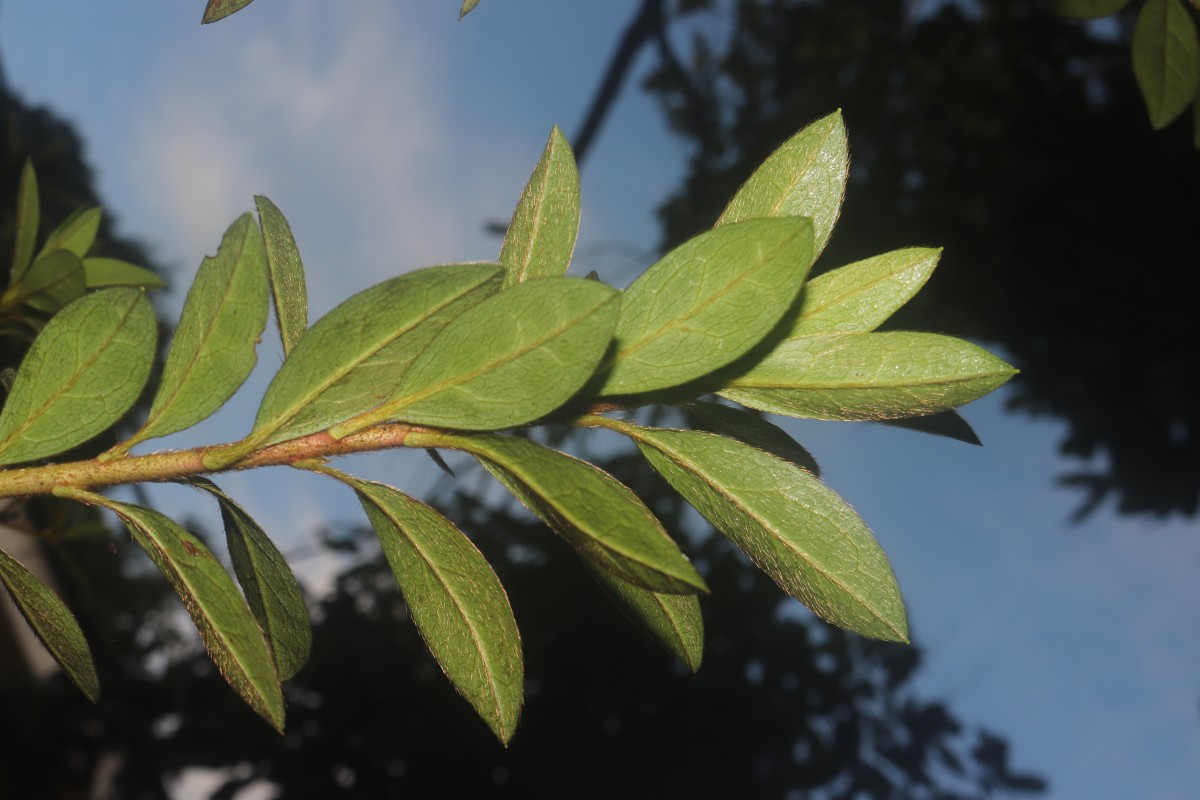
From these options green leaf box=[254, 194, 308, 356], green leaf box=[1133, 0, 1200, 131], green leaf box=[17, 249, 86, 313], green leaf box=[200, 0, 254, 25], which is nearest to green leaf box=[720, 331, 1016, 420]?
green leaf box=[254, 194, 308, 356]

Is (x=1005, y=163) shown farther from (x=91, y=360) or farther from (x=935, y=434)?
(x=91, y=360)

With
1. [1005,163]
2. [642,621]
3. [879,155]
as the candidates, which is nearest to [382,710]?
[642,621]

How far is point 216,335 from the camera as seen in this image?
1.95 ft

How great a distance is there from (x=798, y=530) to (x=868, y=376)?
116mm

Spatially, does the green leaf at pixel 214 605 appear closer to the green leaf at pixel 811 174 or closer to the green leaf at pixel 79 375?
the green leaf at pixel 79 375

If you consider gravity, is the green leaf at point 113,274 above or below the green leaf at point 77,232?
below

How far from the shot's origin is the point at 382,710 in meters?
3.56

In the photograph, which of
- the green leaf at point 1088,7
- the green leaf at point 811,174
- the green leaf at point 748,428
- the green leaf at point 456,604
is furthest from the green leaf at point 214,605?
the green leaf at point 1088,7

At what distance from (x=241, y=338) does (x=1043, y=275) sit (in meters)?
4.76

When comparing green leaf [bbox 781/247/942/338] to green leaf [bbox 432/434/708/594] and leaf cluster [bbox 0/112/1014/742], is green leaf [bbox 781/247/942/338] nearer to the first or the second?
leaf cluster [bbox 0/112/1014/742]

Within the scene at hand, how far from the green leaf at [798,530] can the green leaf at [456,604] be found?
16 centimetres

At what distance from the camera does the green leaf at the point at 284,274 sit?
0.61 m

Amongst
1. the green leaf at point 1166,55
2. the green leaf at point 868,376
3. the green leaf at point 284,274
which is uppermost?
the green leaf at point 1166,55

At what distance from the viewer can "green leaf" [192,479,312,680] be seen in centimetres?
62
